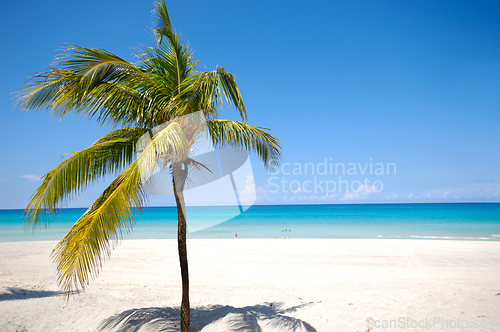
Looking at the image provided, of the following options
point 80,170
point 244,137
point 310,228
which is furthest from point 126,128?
point 310,228

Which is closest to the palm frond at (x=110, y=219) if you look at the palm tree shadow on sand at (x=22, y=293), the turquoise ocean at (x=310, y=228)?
the turquoise ocean at (x=310, y=228)

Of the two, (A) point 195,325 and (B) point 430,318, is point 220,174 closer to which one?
(A) point 195,325

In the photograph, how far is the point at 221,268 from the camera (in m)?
9.84

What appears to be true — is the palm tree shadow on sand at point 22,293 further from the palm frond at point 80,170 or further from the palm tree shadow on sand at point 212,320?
the palm frond at point 80,170

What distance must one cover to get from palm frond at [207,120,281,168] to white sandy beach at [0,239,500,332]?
3.11m

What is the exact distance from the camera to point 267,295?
21.5 ft

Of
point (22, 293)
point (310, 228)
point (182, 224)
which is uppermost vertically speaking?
point (182, 224)

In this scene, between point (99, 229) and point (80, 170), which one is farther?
point (80, 170)

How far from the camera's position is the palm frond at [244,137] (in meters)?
4.52

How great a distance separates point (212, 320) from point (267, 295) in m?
1.77

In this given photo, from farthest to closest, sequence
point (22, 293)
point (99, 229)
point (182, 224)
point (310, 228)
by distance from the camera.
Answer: point (310, 228), point (22, 293), point (182, 224), point (99, 229)

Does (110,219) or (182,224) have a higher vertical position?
(110,219)

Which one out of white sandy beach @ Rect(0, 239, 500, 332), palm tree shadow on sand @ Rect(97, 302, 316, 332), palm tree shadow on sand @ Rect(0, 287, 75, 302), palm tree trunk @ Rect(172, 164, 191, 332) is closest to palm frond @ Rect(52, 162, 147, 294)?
palm tree trunk @ Rect(172, 164, 191, 332)

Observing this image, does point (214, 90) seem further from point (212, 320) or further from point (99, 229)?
point (212, 320)
